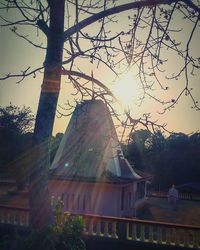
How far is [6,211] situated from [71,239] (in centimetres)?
646

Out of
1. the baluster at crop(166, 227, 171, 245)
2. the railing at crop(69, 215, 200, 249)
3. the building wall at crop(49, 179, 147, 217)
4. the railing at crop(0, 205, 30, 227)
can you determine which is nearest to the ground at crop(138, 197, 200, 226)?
the building wall at crop(49, 179, 147, 217)

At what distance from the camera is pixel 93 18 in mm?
4992

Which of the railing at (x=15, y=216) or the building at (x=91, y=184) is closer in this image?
the railing at (x=15, y=216)

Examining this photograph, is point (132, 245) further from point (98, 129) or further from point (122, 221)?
point (98, 129)

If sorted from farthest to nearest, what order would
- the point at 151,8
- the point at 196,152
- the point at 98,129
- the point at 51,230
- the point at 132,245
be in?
the point at 196,152 → the point at 98,129 → the point at 132,245 → the point at 151,8 → the point at 51,230

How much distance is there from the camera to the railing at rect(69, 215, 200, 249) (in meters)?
8.54

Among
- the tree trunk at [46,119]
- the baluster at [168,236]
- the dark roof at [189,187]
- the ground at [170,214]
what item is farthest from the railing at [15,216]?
the dark roof at [189,187]

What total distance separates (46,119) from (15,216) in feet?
20.9

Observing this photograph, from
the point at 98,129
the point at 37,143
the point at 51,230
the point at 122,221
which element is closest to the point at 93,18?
the point at 37,143

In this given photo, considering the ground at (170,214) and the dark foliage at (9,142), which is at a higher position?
the dark foliage at (9,142)

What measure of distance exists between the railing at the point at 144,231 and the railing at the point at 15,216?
6.37ft

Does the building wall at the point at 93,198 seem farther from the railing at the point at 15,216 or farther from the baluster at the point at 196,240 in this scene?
the baluster at the point at 196,240

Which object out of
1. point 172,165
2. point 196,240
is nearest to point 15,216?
point 196,240

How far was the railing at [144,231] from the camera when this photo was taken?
28.0 feet
